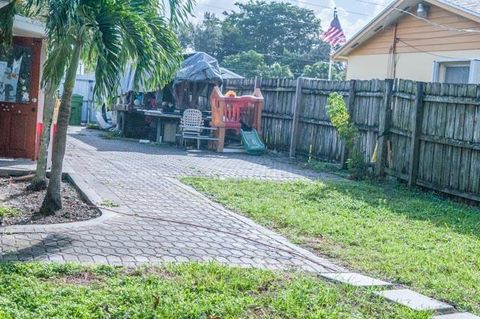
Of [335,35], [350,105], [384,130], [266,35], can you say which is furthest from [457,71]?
[266,35]

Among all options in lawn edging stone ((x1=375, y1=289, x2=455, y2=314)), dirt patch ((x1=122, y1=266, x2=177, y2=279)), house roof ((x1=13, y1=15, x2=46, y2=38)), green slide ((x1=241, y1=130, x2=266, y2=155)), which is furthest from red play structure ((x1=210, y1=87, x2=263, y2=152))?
lawn edging stone ((x1=375, y1=289, x2=455, y2=314))

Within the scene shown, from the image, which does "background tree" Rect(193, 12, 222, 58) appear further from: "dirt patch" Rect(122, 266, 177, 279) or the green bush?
"dirt patch" Rect(122, 266, 177, 279)

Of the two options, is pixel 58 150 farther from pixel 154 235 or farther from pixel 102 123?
pixel 102 123

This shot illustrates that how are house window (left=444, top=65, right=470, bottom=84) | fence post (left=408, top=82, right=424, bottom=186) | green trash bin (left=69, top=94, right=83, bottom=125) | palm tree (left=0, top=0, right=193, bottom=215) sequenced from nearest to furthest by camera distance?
palm tree (left=0, top=0, right=193, bottom=215) < fence post (left=408, top=82, right=424, bottom=186) < house window (left=444, top=65, right=470, bottom=84) < green trash bin (left=69, top=94, right=83, bottom=125)

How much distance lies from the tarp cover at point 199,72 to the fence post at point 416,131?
9667mm

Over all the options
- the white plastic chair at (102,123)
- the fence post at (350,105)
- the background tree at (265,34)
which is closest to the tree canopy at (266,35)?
the background tree at (265,34)

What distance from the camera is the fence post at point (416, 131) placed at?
37.5ft

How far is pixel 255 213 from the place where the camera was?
8250 mm

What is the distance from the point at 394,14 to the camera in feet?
56.5

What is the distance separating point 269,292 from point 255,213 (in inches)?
134

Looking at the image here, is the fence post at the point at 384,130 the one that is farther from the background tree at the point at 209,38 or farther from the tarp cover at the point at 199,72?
the background tree at the point at 209,38

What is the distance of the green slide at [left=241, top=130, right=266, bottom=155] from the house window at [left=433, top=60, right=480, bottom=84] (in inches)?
202

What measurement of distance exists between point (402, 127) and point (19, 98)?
7268 mm

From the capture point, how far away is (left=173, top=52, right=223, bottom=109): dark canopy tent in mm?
19953
